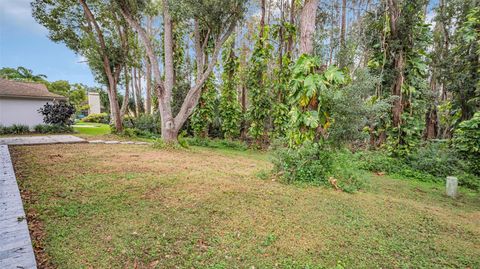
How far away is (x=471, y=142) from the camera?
5898 mm

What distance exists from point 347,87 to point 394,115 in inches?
164

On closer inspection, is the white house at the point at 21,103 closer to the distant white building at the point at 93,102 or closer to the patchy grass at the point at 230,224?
the patchy grass at the point at 230,224

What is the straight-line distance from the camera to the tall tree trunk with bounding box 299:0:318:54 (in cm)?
446

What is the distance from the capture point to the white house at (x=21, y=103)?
1271 centimetres

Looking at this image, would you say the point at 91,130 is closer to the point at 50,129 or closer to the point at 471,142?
the point at 50,129

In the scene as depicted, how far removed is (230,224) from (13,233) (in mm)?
2090

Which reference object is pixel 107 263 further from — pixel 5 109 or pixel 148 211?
pixel 5 109

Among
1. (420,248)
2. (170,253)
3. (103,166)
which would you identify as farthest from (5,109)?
(420,248)

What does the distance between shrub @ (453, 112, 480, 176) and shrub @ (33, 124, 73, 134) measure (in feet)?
54.0

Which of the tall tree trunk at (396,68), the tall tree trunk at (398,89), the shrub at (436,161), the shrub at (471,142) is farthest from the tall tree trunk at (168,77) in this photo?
the shrub at (471,142)

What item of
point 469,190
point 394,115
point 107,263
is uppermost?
point 394,115

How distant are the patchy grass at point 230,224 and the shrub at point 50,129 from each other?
983cm

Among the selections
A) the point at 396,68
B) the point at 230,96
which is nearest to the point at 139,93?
the point at 230,96

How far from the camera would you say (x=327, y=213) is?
312 cm
